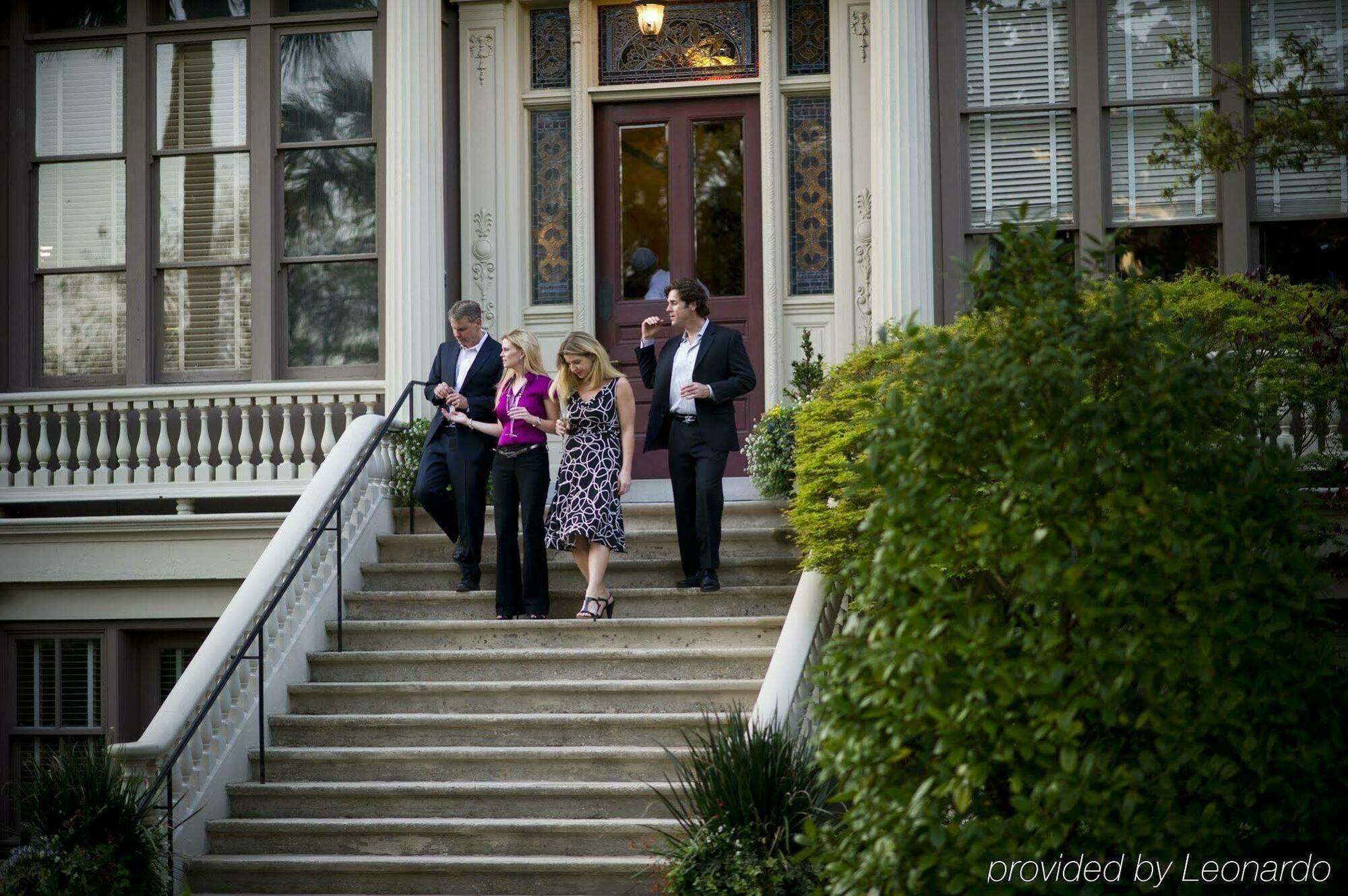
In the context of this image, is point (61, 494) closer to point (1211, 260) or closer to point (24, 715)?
point (24, 715)

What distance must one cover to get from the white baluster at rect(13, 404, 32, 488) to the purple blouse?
180 inches

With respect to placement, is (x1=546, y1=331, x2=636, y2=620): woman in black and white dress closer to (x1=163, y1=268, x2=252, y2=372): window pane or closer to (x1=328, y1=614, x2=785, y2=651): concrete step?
(x1=328, y1=614, x2=785, y2=651): concrete step

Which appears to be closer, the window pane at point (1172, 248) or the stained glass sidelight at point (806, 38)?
the window pane at point (1172, 248)

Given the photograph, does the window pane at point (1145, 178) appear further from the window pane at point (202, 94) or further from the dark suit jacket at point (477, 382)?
the window pane at point (202, 94)

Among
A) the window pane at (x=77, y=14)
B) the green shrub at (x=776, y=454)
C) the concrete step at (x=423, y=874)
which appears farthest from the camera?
the window pane at (x=77, y=14)

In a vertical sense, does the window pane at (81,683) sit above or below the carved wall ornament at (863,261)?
below

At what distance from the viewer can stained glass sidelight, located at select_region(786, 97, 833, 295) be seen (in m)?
12.4

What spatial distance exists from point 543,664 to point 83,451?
4.82 metres

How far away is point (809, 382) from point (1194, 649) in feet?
18.7

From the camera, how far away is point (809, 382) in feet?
35.7

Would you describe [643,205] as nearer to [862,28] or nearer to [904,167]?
[862,28]

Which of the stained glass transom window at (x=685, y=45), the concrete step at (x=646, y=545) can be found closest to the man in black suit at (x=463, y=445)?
the concrete step at (x=646, y=545)

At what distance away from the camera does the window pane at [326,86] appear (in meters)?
12.7

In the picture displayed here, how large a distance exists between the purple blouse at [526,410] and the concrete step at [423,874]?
2.63 meters
